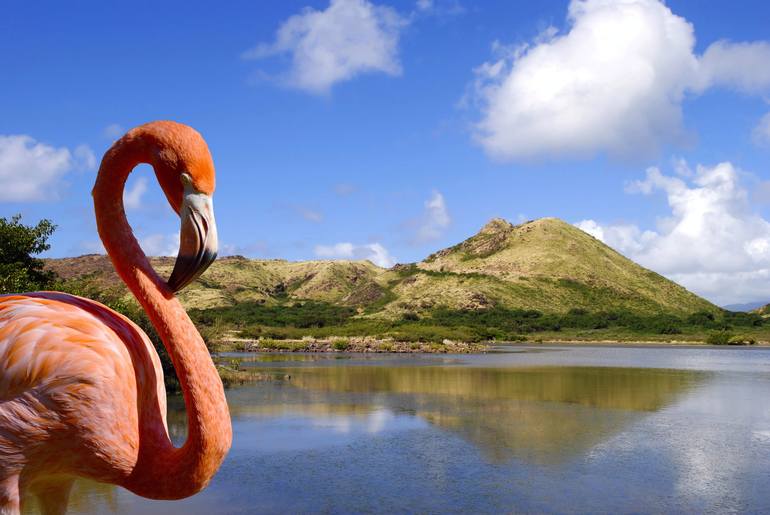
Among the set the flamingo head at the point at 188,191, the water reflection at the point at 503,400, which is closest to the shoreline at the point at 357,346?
the water reflection at the point at 503,400

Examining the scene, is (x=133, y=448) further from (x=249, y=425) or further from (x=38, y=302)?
(x=249, y=425)

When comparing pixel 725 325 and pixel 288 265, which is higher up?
pixel 288 265

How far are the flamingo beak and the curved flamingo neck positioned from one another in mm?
329

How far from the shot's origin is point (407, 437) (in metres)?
14.0

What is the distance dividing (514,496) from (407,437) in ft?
15.3

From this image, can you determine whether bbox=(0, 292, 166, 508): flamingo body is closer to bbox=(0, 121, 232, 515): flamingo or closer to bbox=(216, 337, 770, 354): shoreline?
bbox=(0, 121, 232, 515): flamingo

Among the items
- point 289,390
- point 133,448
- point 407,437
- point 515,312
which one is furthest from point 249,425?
point 515,312

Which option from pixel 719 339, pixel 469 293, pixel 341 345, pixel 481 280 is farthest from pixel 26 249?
pixel 481 280

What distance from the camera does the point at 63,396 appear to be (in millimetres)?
3633

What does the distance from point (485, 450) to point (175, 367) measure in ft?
32.6

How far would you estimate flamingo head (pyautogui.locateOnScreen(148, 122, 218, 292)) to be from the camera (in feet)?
11.5

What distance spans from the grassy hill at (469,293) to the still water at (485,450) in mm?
33055

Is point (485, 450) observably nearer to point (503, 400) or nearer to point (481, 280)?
point (503, 400)

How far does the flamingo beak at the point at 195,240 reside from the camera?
137 inches
